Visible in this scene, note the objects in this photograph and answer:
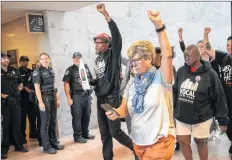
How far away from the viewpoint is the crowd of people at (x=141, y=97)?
1713mm

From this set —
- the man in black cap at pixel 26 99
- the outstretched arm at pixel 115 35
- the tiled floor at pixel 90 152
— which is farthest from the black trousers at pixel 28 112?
the outstretched arm at pixel 115 35

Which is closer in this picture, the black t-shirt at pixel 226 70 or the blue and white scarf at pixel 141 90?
the blue and white scarf at pixel 141 90

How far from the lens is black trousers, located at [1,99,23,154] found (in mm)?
3914

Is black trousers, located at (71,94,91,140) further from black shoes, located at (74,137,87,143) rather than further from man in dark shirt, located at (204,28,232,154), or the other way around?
man in dark shirt, located at (204,28,232,154)

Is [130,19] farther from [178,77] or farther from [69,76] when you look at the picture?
[178,77]

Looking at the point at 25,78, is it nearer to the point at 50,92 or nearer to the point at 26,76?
the point at 26,76

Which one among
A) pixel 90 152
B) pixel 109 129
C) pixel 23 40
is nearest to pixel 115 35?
pixel 109 129

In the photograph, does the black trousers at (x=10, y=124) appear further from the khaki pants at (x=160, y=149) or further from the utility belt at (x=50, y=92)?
the khaki pants at (x=160, y=149)

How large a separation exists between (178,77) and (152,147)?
4.25 feet

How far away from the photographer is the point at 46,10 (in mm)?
4816

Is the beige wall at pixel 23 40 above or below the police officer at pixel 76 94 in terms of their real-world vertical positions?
above

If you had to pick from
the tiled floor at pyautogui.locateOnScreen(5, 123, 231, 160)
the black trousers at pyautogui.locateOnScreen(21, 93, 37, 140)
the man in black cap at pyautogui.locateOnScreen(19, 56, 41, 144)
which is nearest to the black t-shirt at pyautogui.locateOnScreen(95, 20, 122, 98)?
the tiled floor at pyautogui.locateOnScreen(5, 123, 231, 160)

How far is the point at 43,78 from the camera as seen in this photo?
13.2 ft

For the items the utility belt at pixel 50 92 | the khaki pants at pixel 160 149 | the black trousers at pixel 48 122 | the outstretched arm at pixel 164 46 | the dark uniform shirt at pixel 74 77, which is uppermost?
the outstretched arm at pixel 164 46
